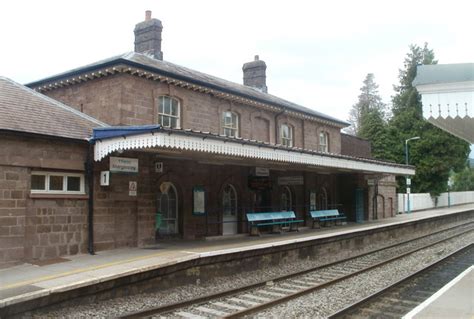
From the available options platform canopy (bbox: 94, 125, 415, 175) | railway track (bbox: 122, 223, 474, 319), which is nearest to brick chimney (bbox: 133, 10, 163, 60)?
platform canopy (bbox: 94, 125, 415, 175)

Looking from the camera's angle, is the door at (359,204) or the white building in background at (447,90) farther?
the door at (359,204)

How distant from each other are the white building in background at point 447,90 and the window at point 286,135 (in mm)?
14400

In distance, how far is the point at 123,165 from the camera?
11.9 metres

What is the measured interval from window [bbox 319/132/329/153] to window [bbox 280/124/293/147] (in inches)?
118

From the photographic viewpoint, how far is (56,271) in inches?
360

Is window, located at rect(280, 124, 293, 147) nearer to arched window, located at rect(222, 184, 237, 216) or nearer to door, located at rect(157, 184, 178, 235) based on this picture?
arched window, located at rect(222, 184, 237, 216)

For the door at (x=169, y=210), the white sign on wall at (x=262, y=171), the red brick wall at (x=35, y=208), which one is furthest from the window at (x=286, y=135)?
the red brick wall at (x=35, y=208)

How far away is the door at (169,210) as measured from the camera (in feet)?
48.2

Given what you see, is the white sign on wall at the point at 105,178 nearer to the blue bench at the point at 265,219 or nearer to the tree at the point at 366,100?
the blue bench at the point at 265,219

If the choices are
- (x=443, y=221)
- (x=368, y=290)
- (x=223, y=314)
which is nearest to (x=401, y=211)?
(x=443, y=221)

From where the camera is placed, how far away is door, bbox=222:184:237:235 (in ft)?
56.6

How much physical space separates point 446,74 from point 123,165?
838 centimetres

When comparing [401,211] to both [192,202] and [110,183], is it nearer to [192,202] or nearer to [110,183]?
[192,202]

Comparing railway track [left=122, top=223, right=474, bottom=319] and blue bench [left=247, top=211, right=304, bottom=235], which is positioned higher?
blue bench [left=247, top=211, right=304, bottom=235]
